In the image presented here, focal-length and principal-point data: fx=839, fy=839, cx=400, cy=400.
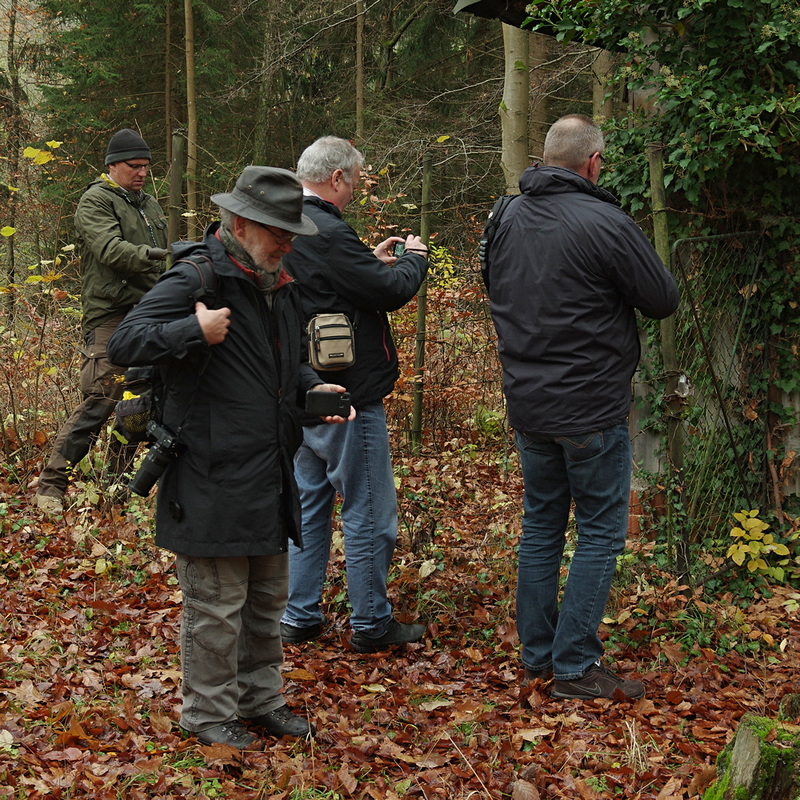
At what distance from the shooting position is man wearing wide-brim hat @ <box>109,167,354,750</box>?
300 centimetres

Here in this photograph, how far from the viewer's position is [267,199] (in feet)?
→ 10.0

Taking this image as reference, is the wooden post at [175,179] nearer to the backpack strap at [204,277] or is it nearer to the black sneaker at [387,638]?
the backpack strap at [204,277]

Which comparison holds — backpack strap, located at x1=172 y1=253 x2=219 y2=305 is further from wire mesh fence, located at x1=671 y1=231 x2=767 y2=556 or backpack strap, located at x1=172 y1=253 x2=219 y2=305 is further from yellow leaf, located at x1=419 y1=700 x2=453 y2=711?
wire mesh fence, located at x1=671 y1=231 x2=767 y2=556

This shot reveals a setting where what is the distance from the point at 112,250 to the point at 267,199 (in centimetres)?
317

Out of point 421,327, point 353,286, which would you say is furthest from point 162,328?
point 421,327

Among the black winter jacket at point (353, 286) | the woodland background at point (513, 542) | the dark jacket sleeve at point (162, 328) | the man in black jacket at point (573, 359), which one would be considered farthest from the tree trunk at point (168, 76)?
the dark jacket sleeve at point (162, 328)

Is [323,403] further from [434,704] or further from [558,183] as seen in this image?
[434,704]

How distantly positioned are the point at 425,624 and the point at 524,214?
234cm

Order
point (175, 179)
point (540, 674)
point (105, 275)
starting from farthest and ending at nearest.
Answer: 1. point (105, 275)
2. point (175, 179)
3. point (540, 674)

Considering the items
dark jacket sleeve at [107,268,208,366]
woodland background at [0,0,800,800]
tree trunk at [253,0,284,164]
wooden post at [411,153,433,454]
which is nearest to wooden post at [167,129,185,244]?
woodland background at [0,0,800,800]

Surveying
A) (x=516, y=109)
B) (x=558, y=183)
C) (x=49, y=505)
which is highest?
(x=516, y=109)

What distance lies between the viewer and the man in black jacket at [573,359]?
346 cm

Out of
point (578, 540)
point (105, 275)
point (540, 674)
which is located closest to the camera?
point (578, 540)

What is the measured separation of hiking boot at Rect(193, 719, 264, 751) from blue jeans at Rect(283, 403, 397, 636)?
42.0 inches
